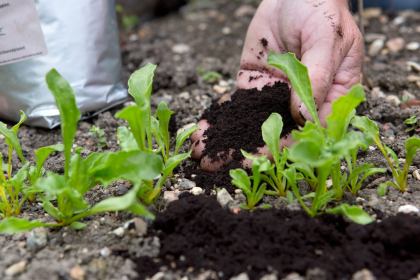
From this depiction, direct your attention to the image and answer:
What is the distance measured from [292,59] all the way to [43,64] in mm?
1313

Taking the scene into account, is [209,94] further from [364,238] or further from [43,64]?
[364,238]

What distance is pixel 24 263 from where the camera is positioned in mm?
1049

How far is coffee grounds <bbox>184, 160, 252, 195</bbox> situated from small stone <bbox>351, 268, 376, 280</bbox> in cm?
54

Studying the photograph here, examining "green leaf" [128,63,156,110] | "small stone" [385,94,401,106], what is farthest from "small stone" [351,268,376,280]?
"small stone" [385,94,401,106]

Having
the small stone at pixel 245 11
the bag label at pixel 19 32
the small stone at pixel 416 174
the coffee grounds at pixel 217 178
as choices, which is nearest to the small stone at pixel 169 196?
the coffee grounds at pixel 217 178

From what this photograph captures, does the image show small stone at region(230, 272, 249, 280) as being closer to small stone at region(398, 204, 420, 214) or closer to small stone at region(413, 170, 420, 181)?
small stone at region(398, 204, 420, 214)

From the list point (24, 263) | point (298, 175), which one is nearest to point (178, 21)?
point (298, 175)

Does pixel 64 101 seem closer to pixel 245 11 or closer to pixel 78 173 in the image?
pixel 78 173

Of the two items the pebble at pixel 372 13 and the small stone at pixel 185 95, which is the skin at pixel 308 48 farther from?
the pebble at pixel 372 13

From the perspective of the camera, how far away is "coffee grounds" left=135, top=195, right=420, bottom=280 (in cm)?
100

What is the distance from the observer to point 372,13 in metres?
3.15

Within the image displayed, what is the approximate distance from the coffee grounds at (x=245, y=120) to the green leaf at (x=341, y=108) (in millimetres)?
356

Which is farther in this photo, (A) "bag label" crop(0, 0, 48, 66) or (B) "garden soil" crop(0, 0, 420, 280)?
(A) "bag label" crop(0, 0, 48, 66)

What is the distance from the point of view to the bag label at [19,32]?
5.64 ft
